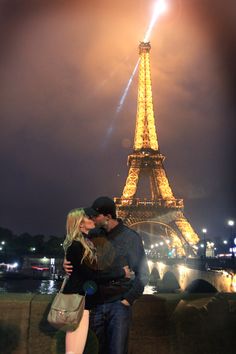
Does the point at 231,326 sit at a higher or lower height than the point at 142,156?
lower

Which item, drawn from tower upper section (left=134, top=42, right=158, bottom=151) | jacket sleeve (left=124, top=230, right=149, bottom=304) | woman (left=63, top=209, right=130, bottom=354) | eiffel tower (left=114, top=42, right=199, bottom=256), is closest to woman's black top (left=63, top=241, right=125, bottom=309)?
woman (left=63, top=209, right=130, bottom=354)

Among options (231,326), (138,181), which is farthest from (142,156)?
(231,326)

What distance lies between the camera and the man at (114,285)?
4590mm

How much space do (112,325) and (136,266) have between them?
0.68m

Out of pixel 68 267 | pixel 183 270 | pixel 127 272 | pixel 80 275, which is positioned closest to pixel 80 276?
pixel 80 275

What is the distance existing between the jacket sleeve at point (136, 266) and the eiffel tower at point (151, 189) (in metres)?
→ 77.6

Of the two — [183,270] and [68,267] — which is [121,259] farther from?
[183,270]

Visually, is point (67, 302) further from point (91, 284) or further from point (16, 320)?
point (16, 320)

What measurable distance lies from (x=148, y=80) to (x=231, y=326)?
88.1 meters

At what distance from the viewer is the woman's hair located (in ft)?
14.6

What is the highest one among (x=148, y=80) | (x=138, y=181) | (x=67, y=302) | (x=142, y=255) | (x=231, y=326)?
(x=148, y=80)

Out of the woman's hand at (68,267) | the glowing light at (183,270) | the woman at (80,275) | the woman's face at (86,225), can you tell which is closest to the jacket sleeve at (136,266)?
the woman at (80,275)

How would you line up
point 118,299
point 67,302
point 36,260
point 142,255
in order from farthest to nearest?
point 36,260
point 142,255
point 118,299
point 67,302

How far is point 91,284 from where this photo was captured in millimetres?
4418
